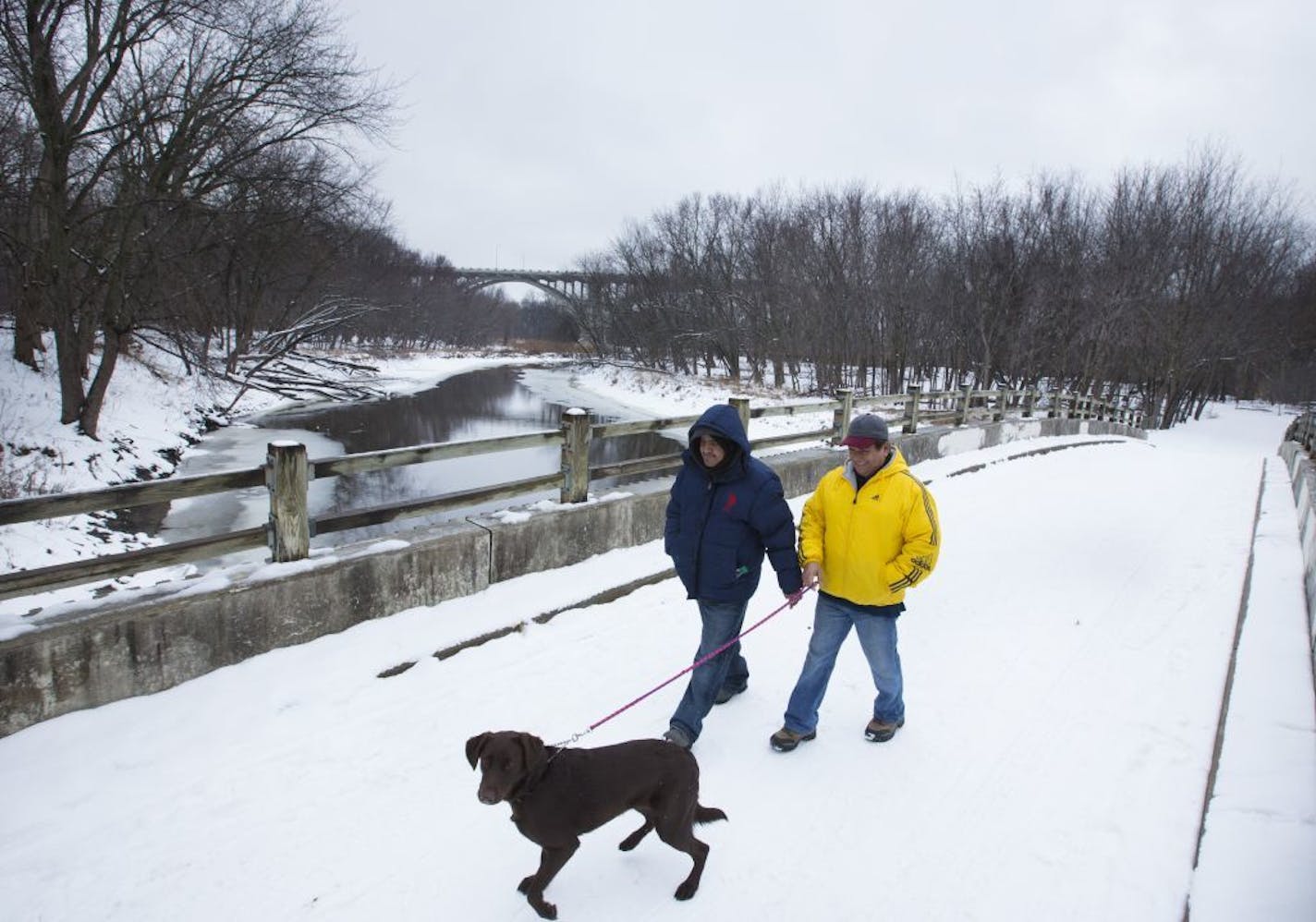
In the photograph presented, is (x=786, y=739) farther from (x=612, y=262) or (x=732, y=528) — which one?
(x=612, y=262)

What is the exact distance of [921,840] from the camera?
2.85 metres

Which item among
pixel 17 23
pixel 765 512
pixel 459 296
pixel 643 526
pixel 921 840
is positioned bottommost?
pixel 921 840

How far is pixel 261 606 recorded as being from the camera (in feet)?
13.0

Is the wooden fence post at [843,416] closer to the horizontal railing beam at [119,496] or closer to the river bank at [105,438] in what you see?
the horizontal railing beam at [119,496]

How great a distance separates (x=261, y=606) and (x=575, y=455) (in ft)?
8.61

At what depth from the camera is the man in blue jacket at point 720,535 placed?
3143 millimetres

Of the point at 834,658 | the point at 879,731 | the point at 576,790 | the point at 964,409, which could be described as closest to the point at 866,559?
the point at 834,658

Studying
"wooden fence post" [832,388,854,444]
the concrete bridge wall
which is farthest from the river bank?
"wooden fence post" [832,388,854,444]

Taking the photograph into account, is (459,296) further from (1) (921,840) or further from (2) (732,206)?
(1) (921,840)

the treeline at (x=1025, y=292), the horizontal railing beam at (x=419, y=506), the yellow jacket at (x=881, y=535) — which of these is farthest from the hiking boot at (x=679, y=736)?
the treeline at (x=1025, y=292)

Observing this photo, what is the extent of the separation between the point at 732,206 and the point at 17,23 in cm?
3723

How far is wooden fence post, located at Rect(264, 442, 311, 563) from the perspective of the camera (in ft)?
13.4

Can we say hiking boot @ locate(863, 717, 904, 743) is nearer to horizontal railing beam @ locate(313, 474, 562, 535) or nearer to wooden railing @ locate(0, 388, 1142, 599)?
wooden railing @ locate(0, 388, 1142, 599)

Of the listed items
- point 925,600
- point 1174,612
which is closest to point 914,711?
point 925,600
